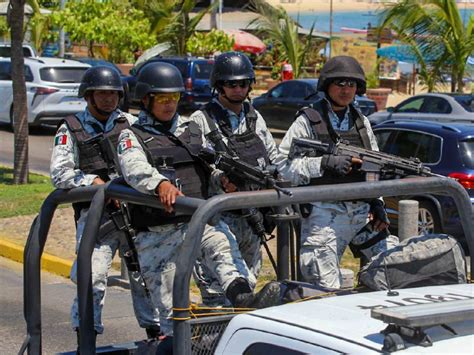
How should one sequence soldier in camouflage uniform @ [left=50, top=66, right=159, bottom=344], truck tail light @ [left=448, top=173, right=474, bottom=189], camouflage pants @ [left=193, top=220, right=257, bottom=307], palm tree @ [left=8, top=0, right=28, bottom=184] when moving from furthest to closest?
1. palm tree @ [left=8, top=0, right=28, bottom=184]
2. truck tail light @ [left=448, top=173, right=474, bottom=189]
3. soldier in camouflage uniform @ [left=50, top=66, right=159, bottom=344]
4. camouflage pants @ [left=193, top=220, right=257, bottom=307]

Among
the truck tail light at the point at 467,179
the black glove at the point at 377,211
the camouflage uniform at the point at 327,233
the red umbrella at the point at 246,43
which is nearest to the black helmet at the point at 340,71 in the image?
the camouflage uniform at the point at 327,233

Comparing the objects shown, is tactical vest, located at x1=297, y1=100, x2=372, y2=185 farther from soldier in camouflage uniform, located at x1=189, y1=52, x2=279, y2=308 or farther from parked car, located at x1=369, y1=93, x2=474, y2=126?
parked car, located at x1=369, y1=93, x2=474, y2=126

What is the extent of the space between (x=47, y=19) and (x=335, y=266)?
3181 cm

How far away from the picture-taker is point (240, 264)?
14.6ft

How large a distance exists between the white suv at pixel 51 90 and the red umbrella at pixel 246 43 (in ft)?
52.5

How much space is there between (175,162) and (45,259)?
19.3 feet

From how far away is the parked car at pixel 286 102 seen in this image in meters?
23.6

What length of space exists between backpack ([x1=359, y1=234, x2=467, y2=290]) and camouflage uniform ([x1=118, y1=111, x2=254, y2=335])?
31.3 inches

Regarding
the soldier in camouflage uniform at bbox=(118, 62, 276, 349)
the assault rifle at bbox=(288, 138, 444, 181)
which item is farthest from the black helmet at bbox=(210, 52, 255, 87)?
the assault rifle at bbox=(288, 138, 444, 181)

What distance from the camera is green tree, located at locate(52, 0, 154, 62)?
1298 inches

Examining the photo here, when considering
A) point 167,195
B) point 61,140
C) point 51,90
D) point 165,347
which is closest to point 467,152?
point 61,140

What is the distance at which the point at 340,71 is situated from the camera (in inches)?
210

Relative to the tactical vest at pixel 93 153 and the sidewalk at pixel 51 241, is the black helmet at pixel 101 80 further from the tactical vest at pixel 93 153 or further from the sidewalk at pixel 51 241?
the sidewalk at pixel 51 241

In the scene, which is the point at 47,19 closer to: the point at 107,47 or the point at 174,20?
the point at 107,47
